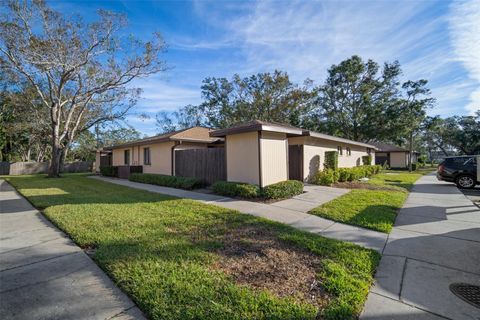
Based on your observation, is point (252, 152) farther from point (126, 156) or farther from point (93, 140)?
point (93, 140)

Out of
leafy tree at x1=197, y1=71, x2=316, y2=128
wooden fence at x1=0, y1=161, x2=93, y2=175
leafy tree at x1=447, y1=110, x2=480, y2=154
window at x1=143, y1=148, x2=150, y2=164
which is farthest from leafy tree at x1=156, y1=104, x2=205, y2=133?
leafy tree at x1=447, y1=110, x2=480, y2=154

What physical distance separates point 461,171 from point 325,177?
652 cm

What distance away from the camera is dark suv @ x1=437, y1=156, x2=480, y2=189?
416 inches

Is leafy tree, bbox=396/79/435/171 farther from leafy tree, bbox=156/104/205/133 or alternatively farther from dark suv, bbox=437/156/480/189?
leafy tree, bbox=156/104/205/133

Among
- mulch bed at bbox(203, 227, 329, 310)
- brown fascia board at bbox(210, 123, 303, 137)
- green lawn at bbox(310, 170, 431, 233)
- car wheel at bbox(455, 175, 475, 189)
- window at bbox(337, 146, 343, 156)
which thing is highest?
brown fascia board at bbox(210, 123, 303, 137)

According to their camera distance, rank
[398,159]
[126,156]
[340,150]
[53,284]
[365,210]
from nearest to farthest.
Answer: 1. [53,284]
2. [365,210]
3. [340,150]
4. [126,156]
5. [398,159]

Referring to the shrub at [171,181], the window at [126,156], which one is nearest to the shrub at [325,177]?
the shrub at [171,181]

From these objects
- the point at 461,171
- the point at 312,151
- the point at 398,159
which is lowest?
the point at 461,171

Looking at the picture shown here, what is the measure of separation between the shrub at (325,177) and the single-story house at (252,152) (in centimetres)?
48

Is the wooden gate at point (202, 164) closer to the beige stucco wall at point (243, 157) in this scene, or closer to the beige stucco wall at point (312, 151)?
the beige stucco wall at point (243, 157)

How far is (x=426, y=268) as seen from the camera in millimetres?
3162

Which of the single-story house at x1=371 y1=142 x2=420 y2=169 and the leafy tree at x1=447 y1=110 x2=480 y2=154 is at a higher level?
the leafy tree at x1=447 y1=110 x2=480 y2=154

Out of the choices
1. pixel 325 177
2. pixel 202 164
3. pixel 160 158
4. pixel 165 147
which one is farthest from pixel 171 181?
pixel 325 177

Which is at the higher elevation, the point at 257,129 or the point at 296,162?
the point at 257,129
